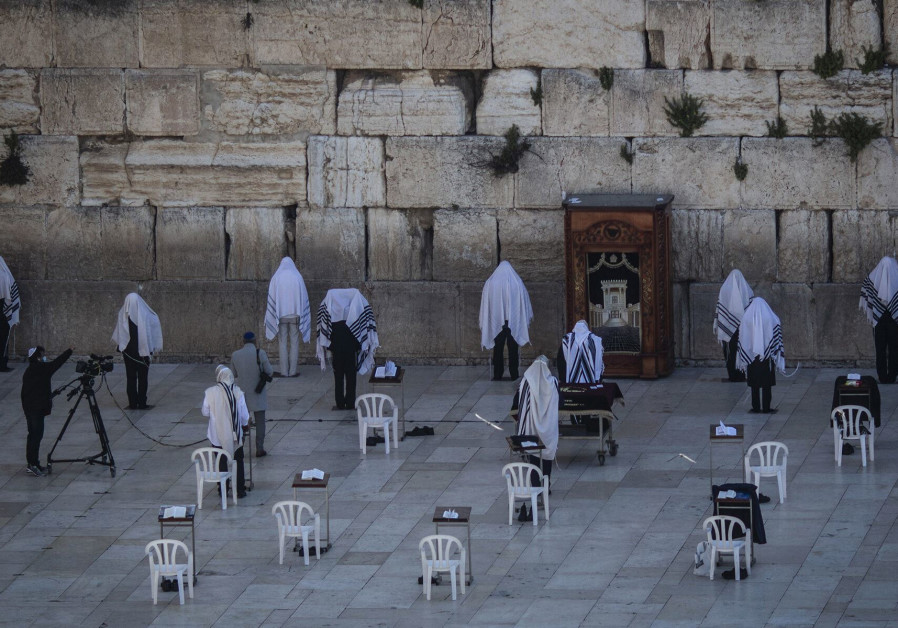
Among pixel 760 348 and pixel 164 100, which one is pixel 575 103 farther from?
pixel 164 100

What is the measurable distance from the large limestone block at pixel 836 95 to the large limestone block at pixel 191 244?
730 cm

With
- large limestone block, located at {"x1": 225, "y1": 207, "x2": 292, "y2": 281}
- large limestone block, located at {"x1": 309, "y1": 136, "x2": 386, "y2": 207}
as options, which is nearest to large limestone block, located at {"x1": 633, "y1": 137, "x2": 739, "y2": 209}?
large limestone block, located at {"x1": 309, "y1": 136, "x2": 386, "y2": 207}

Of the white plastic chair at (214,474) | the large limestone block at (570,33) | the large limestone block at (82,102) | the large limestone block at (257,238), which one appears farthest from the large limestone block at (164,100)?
the white plastic chair at (214,474)

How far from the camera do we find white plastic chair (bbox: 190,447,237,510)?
1739 cm

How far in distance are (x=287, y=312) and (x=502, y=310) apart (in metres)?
2.62

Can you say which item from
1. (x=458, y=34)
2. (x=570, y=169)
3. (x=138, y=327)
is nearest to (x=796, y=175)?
(x=570, y=169)

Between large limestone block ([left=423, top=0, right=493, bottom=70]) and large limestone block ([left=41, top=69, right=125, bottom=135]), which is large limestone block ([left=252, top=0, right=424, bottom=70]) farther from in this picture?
large limestone block ([left=41, top=69, right=125, bottom=135])

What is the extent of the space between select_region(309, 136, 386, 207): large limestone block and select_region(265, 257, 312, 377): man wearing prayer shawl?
134 cm

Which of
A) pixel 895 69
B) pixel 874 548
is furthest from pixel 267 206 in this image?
pixel 874 548

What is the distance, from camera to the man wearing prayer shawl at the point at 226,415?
1758 centimetres

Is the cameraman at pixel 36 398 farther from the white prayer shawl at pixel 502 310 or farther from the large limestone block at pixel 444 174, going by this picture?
the large limestone block at pixel 444 174

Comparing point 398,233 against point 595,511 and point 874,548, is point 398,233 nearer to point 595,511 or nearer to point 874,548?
point 595,511

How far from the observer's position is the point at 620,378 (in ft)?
72.5

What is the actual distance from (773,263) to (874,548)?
7471 mm
